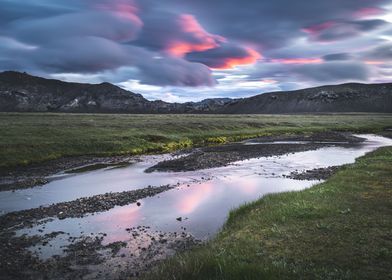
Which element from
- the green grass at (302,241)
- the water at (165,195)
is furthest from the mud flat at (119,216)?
the green grass at (302,241)

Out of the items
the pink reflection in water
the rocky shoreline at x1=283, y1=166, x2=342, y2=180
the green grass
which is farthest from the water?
the green grass

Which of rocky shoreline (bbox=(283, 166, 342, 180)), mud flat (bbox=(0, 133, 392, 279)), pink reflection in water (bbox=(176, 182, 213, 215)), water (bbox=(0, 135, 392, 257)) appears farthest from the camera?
rocky shoreline (bbox=(283, 166, 342, 180))

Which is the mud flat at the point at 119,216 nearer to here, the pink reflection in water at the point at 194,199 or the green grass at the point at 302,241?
the pink reflection in water at the point at 194,199

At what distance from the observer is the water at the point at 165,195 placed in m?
19.7

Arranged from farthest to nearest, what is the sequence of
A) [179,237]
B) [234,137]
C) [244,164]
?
[234,137] < [244,164] < [179,237]

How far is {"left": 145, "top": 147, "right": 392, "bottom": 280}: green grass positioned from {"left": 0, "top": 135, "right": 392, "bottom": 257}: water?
3.38m

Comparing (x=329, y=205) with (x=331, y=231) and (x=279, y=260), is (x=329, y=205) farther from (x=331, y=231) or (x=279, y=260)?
(x=279, y=260)

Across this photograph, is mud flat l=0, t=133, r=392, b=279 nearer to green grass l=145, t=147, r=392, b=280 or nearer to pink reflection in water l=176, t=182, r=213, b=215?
pink reflection in water l=176, t=182, r=213, b=215

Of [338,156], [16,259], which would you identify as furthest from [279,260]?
[338,156]

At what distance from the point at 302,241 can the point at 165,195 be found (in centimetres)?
1531

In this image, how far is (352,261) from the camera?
38.0ft

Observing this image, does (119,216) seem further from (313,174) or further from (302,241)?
(313,174)

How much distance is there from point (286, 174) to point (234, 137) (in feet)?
159

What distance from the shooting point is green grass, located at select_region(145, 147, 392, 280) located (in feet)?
34.2
